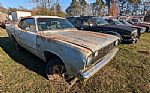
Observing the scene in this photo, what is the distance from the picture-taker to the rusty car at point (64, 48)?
3.39 meters

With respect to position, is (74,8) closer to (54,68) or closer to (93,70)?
(54,68)

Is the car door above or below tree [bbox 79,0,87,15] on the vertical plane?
below

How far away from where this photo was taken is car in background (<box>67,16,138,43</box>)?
26.9 feet

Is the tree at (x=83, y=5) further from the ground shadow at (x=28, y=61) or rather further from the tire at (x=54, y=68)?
the tire at (x=54, y=68)

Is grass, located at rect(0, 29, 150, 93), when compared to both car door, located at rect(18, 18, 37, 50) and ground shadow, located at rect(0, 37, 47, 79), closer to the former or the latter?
ground shadow, located at rect(0, 37, 47, 79)

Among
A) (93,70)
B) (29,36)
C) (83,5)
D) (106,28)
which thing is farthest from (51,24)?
(83,5)

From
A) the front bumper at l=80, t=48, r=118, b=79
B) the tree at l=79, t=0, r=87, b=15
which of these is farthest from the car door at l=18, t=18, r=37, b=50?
the tree at l=79, t=0, r=87, b=15

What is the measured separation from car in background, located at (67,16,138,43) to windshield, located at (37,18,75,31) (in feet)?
10.2

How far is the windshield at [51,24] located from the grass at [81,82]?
3.88 ft

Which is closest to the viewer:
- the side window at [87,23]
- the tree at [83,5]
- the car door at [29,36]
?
the car door at [29,36]

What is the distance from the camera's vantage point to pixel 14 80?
422 centimetres

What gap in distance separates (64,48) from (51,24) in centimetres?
177

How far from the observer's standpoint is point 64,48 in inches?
143

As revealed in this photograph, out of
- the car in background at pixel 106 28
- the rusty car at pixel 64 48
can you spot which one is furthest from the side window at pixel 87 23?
the rusty car at pixel 64 48
